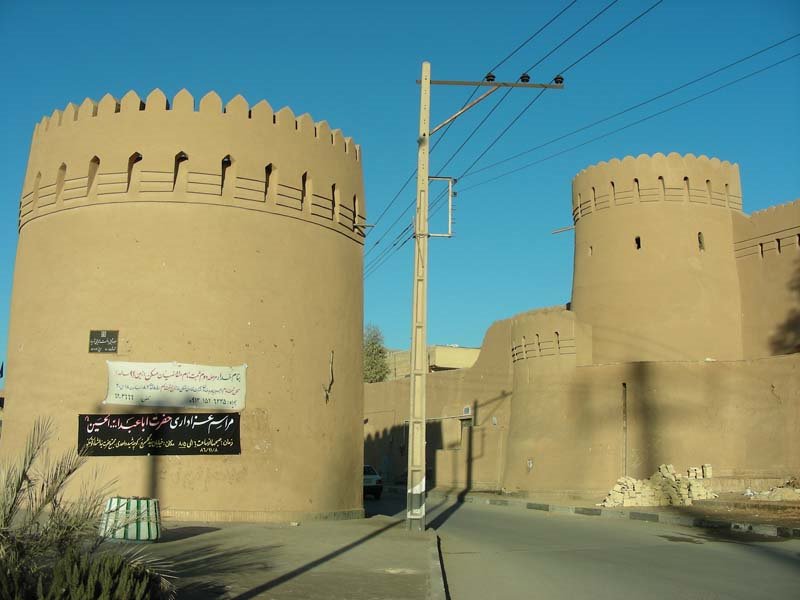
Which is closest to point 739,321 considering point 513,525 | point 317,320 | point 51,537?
point 513,525

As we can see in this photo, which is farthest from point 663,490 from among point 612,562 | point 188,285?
point 188,285

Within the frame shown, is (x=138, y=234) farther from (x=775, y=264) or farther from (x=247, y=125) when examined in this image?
(x=775, y=264)

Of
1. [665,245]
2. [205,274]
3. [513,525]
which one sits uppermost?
[665,245]

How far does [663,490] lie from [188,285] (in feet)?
45.0

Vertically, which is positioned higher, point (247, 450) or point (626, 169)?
point (626, 169)

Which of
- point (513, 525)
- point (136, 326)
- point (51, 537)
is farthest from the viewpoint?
point (513, 525)

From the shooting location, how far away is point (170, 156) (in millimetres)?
15562

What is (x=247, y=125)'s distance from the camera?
53.1ft

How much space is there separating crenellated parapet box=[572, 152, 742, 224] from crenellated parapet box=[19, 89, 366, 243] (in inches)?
606

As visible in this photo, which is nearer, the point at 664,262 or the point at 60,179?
the point at 60,179

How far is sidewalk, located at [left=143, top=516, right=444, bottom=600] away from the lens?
27.0 feet

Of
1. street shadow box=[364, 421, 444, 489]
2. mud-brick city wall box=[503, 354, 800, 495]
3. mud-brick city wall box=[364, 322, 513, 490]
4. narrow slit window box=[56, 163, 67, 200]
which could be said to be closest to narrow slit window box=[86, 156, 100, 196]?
narrow slit window box=[56, 163, 67, 200]

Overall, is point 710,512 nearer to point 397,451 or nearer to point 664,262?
point 664,262

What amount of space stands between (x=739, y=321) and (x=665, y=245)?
3.45 metres
